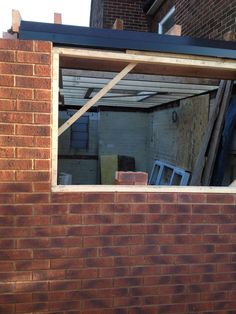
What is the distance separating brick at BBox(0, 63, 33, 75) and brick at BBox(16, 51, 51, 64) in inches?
1.7

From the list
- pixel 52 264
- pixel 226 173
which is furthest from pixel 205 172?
pixel 52 264

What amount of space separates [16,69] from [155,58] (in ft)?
4.08

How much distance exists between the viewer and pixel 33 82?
9.02 ft

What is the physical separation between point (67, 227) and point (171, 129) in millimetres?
5582

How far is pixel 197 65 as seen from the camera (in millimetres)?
3043

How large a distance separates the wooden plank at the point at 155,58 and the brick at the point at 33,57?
0.12m

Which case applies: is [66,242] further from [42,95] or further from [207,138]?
[207,138]

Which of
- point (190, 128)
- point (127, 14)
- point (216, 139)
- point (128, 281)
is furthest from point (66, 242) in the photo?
point (127, 14)

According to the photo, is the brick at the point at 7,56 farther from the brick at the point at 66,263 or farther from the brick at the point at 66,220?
the brick at the point at 66,263

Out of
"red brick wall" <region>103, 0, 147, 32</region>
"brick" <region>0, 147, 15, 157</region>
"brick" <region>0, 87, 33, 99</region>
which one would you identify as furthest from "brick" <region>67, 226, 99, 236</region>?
"red brick wall" <region>103, 0, 147, 32</region>

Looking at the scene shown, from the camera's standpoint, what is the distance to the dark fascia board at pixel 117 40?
276cm

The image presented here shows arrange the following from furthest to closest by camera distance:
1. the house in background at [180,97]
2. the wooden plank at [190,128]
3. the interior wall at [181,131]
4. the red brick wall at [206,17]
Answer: the interior wall at [181,131], the wooden plank at [190,128], the house in background at [180,97], the red brick wall at [206,17]

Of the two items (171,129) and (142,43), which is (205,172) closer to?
(142,43)

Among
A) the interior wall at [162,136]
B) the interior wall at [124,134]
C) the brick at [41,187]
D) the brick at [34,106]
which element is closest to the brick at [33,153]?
the brick at [41,187]
